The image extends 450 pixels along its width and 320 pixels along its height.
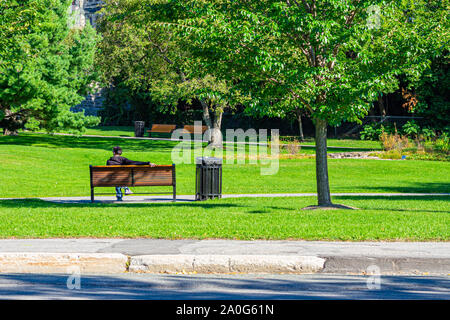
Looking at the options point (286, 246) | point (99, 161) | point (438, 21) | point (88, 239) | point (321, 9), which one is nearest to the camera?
point (286, 246)

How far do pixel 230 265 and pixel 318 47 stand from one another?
268 inches

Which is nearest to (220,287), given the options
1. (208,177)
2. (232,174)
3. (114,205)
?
(114,205)

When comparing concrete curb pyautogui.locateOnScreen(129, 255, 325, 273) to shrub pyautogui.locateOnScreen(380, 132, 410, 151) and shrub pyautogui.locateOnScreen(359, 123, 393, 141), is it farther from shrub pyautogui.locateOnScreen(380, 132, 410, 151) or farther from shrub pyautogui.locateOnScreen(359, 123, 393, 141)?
shrub pyautogui.locateOnScreen(359, 123, 393, 141)

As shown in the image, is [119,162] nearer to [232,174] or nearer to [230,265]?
[232,174]

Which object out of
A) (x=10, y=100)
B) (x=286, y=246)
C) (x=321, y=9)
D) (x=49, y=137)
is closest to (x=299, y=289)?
(x=286, y=246)

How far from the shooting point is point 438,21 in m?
14.0

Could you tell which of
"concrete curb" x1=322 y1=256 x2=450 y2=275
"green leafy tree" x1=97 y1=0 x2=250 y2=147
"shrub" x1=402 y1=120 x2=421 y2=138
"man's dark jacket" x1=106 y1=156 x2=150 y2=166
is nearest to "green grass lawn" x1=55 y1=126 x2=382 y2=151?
"shrub" x1=402 y1=120 x2=421 y2=138

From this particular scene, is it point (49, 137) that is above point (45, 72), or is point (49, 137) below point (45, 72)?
below

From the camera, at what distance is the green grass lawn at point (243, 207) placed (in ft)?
31.8

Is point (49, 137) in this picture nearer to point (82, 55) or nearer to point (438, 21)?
point (82, 55)

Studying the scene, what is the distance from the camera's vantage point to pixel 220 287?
22.1 feet

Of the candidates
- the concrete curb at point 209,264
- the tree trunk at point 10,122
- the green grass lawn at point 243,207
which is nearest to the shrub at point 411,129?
the green grass lawn at point 243,207

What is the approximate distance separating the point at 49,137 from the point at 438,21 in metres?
25.8

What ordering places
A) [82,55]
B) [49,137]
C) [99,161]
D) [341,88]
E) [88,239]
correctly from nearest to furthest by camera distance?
1. [88,239]
2. [341,88]
3. [99,161]
4. [82,55]
5. [49,137]
